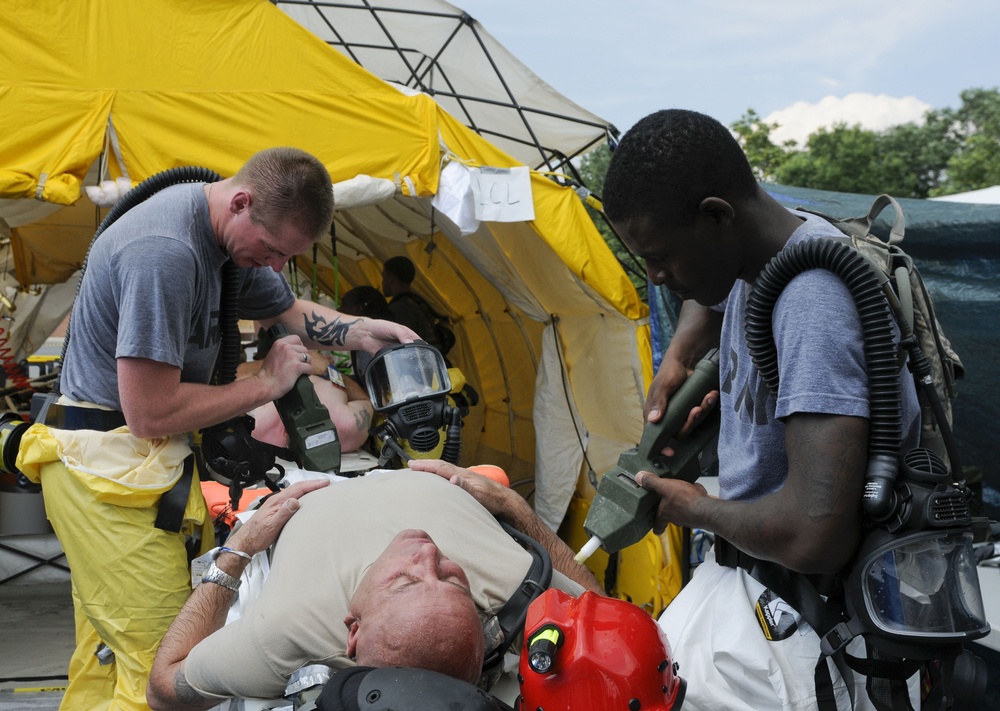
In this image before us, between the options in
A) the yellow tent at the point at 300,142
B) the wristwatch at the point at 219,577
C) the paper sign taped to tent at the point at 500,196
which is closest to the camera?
the wristwatch at the point at 219,577

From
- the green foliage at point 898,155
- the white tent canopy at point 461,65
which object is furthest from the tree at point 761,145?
the white tent canopy at point 461,65

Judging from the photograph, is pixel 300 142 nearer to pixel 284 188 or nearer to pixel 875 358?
pixel 284 188

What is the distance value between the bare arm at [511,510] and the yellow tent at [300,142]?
2282mm

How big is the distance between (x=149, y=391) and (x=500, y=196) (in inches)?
104

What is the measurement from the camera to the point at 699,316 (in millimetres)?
2365

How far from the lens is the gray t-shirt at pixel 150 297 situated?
2457mm

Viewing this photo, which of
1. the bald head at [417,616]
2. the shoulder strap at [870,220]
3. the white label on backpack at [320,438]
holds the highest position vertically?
the shoulder strap at [870,220]

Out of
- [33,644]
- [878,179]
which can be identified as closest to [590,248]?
[33,644]

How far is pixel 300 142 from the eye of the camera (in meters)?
4.39

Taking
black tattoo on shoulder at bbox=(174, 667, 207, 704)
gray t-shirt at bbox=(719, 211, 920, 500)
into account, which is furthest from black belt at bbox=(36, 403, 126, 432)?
gray t-shirt at bbox=(719, 211, 920, 500)

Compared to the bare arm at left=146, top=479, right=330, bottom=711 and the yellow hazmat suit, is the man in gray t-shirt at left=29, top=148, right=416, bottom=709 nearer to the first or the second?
the yellow hazmat suit

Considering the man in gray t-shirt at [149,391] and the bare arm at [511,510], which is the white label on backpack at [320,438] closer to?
the man in gray t-shirt at [149,391]

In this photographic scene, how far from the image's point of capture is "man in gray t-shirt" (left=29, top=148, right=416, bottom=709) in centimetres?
254

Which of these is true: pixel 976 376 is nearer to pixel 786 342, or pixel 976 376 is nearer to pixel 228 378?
pixel 786 342
